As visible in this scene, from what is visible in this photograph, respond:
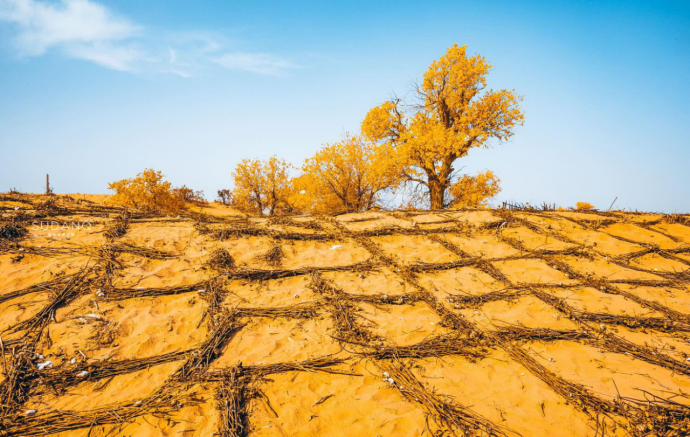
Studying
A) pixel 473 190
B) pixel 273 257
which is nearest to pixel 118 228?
pixel 273 257

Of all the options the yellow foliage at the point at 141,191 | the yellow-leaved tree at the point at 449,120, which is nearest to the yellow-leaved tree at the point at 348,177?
the yellow-leaved tree at the point at 449,120

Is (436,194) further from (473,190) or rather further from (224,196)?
(224,196)

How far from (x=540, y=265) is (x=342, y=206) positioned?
13.1 meters

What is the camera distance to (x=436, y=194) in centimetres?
1576

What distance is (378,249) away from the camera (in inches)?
225

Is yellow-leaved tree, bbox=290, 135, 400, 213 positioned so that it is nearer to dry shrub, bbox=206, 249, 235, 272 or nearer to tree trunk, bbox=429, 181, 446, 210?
tree trunk, bbox=429, 181, 446, 210

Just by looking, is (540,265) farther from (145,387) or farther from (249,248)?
(145,387)

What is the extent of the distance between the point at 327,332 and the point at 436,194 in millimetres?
13536

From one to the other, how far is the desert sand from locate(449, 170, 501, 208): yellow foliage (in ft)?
41.2

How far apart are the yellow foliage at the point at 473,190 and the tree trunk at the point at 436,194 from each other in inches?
135

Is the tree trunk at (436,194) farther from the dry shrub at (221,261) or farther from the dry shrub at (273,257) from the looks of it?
the dry shrub at (221,261)

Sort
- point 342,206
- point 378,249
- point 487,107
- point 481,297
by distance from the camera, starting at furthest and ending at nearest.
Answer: point 342,206 < point 487,107 < point 378,249 < point 481,297

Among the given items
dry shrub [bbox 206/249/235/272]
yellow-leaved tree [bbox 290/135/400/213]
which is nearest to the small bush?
yellow-leaved tree [bbox 290/135/400/213]

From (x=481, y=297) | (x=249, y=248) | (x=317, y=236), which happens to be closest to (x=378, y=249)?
(x=317, y=236)
